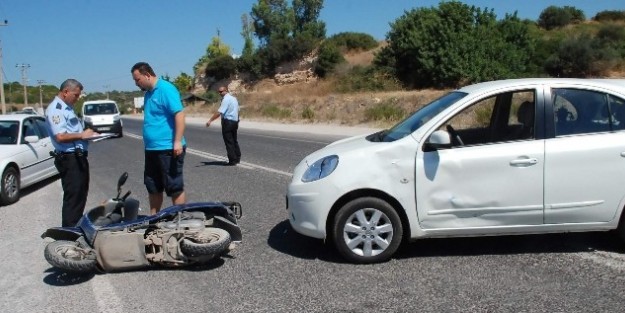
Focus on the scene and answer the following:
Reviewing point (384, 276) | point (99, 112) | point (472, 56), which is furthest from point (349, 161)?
point (472, 56)

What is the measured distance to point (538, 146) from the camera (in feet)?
15.5

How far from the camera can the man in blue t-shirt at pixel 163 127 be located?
5.58 metres

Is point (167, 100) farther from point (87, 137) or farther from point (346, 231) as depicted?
point (346, 231)

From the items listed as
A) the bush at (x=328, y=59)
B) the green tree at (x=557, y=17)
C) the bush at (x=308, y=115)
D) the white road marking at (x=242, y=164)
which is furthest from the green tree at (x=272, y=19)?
the white road marking at (x=242, y=164)

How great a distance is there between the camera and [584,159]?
4703 millimetres

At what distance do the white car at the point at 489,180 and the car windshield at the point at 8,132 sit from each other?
21.7 ft

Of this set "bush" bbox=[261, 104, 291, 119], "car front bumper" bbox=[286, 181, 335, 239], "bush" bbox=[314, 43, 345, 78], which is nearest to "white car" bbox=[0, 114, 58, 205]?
"car front bumper" bbox=[286, 181, 335, 239]

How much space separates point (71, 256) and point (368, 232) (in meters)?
2.45

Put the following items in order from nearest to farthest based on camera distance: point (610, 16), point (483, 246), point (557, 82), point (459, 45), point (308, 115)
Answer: point (557, 82) → point (483, 246) → point (308, 115) → point (459, 45) → point (610, 16)

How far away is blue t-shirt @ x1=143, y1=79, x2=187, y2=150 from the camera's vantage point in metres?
5.59

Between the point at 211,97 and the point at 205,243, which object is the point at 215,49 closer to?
the point at 211,97

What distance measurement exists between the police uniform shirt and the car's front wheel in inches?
111

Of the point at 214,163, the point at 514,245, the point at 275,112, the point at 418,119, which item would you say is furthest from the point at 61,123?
the point at 275,112

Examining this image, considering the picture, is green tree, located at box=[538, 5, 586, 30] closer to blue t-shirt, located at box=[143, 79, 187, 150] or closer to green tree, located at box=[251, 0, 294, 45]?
green tree, located at box=[251, 0, 294, 45]
